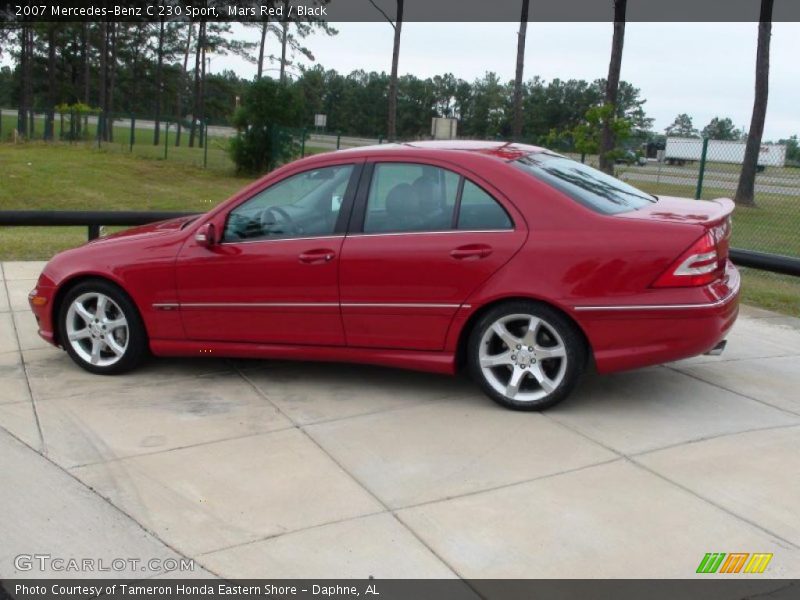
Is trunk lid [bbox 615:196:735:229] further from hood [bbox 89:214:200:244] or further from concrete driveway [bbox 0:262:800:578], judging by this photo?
hood [bbox 89:214:200:244]

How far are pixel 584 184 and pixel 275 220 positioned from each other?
1973 millimetres

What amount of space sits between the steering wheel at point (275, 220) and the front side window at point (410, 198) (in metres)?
0.54

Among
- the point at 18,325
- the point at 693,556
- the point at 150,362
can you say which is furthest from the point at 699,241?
the point at 18,325

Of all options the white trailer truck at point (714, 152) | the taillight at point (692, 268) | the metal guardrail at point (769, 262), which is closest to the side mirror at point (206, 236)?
the taillight at point (692, 268)

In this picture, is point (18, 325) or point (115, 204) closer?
point (18, 325)

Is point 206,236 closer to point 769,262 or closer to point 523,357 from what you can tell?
point 523,357

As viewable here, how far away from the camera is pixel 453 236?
5.47 metres

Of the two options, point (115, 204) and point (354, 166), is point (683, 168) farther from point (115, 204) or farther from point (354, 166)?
point (115, 204)

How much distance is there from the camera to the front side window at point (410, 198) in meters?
5.60

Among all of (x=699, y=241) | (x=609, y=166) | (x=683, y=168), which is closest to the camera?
(x=699, y=241)

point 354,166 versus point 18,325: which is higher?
point 354,166

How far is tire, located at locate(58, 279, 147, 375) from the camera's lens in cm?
620

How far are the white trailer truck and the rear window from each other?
30.9 ft

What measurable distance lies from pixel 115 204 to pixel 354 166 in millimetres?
20837
